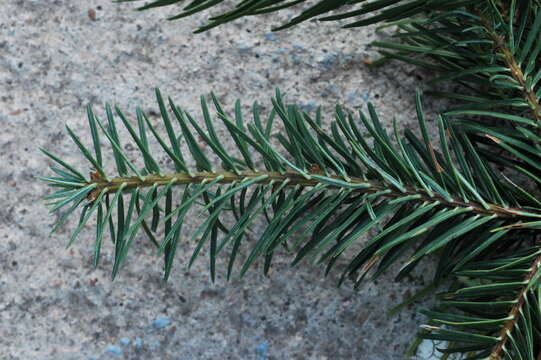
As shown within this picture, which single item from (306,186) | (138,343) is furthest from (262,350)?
(306,186)

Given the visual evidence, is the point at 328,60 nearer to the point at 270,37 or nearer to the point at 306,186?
the point at 270,37

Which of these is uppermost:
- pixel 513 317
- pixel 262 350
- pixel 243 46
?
pixel 243 46

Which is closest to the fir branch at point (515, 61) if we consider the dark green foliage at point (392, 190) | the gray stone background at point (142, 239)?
the dark green foliage at point (392, 190)

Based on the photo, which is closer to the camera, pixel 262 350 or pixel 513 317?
pixel 513 317

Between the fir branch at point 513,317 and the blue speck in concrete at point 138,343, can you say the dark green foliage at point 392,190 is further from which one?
the blue speck in concrete at point 138,343

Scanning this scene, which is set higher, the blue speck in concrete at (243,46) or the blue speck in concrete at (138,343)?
the blue speck in concrete at (243,46)

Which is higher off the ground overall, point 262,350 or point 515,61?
point 515,61

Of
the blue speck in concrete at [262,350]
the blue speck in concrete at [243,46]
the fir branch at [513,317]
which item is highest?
the blue speck in concrete at [243,46]

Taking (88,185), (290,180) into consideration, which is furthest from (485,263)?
(88,185)
